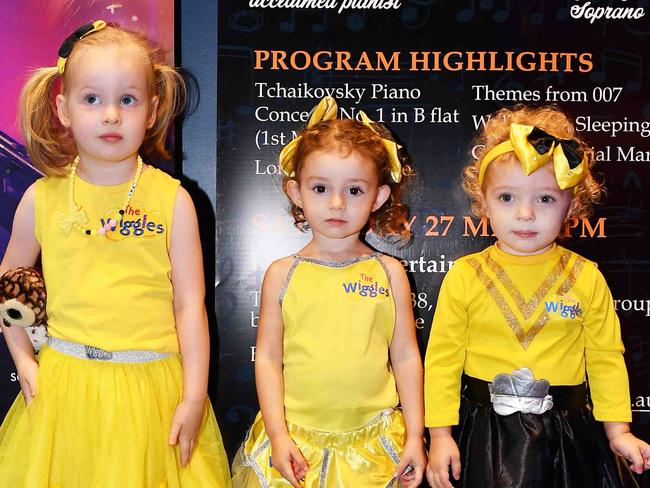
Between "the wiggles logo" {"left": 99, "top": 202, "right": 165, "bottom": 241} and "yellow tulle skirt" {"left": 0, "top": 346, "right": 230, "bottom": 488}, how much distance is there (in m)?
0.32

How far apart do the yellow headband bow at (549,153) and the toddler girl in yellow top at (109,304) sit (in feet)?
2.79

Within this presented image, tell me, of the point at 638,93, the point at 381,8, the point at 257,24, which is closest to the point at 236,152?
the point at 257,24

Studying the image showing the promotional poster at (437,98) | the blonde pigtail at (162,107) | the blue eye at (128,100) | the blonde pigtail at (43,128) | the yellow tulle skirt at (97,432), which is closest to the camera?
the yellow tulle skirt at (97,432)

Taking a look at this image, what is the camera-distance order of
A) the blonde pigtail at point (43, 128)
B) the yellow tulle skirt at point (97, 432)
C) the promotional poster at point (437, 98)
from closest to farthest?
the yellow tulle skirt at point (97, 432), the blonde pigtail at point (43, 128), the promotional poster at point (437, 98)

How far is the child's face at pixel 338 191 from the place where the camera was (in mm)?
2035

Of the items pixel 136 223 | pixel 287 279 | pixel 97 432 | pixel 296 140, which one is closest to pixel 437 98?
pixel 296 140

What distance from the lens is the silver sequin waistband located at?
1960 millimetres

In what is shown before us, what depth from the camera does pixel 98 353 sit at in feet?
6.43

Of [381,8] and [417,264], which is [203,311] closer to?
[417,264]

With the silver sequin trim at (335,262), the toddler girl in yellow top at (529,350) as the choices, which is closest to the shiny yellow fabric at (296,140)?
the silver sequin trim at (335,262)

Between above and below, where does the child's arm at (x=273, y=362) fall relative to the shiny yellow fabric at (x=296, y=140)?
below

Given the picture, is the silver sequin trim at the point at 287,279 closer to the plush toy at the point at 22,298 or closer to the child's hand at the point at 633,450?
the plush toy at the point at 22,298

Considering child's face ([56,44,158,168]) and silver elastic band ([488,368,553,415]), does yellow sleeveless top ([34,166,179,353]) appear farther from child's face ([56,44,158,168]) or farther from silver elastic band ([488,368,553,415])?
silver elastic band ([488,368,553,415])

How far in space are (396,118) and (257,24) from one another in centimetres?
53
